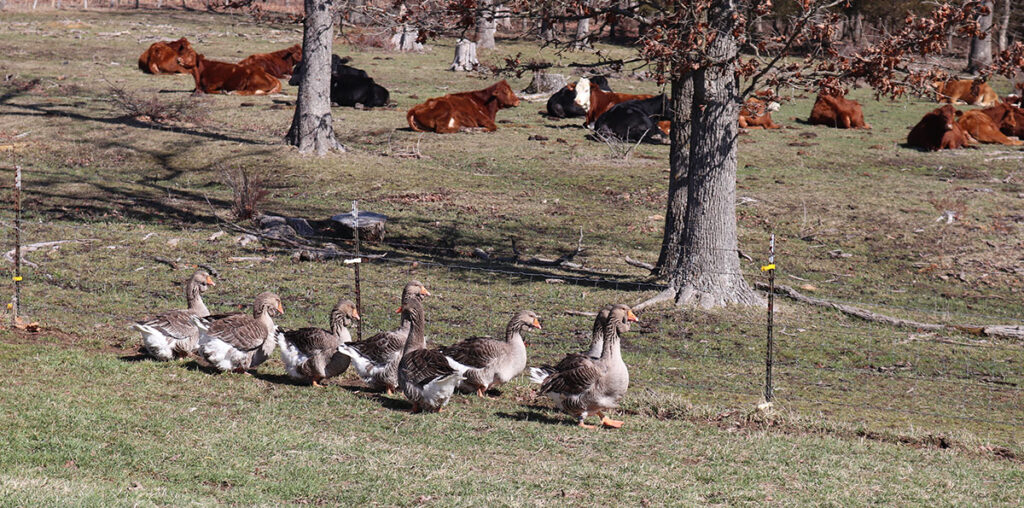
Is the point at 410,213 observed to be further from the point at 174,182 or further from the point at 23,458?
the point at 23,458

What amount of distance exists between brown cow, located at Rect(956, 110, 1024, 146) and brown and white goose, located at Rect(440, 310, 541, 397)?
22.3 meters

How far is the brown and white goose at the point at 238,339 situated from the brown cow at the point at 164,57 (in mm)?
26715

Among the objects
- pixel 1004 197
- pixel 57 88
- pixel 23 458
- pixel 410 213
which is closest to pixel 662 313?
pixel 410 213

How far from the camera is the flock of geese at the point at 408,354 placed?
921cm

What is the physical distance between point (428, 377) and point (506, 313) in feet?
16.6

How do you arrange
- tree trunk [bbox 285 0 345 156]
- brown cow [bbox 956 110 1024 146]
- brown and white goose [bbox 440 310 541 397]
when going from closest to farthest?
brown and white goose [bbox 440 310 541 397], tree trunk [bbox 285 0 345 156], brown cow [bbox 956 110 1024 146]

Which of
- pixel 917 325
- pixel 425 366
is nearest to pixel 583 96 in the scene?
pixel 917 325

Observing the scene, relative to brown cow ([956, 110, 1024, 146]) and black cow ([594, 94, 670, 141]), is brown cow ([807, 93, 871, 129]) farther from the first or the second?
black cow ([594, 94, 670, 141])

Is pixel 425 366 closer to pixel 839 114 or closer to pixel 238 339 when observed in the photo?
pixel 238 339

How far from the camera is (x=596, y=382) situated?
29.7ft

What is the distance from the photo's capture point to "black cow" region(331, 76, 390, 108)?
3138 centimetres

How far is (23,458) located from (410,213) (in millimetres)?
13017

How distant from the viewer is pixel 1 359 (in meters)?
10.6

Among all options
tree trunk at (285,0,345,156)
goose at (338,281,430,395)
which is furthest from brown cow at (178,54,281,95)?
goose at (338,281,430,395)
